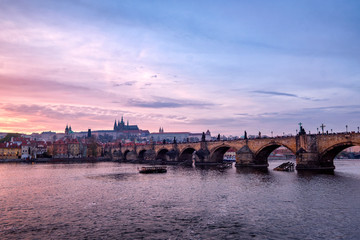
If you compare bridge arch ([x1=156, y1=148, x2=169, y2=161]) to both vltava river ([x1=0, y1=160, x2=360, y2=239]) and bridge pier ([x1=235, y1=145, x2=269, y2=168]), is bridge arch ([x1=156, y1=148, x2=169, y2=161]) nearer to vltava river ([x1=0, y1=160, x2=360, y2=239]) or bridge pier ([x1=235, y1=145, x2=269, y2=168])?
bridge pier ([x1=235, y1=145, x2=269, y2=168])

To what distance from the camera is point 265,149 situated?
8419 cm

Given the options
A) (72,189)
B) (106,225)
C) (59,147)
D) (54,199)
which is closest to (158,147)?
(59,147)

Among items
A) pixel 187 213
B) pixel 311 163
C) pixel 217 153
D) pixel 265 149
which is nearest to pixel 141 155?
pixel 217 153

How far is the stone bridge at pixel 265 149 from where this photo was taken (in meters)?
64.2

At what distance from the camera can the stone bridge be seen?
6419 cm

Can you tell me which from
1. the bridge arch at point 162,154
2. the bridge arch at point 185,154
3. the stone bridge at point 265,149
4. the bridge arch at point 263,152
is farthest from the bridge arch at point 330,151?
the bridge arch at point 162,154

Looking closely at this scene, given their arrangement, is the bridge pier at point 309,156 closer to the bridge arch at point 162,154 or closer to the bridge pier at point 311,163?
the bridge pier at point 311,163

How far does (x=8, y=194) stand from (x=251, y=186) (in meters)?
36.2

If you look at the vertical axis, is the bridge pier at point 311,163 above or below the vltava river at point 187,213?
above

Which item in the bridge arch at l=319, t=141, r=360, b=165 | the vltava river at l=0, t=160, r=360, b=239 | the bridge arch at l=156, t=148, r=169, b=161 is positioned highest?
the bridge arch at l=319, t=141, r=360, b=165

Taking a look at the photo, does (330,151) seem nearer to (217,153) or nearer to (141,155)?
(217,153)

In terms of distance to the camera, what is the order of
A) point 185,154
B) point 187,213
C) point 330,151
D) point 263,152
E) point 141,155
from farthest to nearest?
point 141,155 < point 185,154 < point 263,152 < point 330,151 < point 187,213

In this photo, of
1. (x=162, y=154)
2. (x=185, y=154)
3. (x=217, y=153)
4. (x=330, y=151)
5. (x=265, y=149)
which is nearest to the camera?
(x=330, y=151)

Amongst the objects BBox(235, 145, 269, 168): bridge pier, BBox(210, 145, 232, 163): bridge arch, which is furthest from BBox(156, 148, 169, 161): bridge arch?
BBox(235, 145, 269, 168): bridge pier
